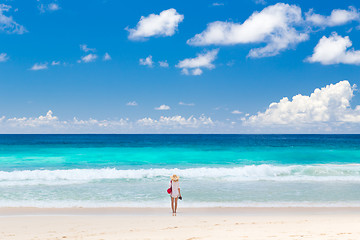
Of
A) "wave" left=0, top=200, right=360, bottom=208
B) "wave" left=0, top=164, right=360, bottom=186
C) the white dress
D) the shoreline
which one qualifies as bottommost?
the shoreline

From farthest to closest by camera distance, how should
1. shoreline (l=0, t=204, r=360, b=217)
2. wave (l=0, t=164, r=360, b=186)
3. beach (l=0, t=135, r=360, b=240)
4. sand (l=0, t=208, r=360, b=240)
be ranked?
wave (l=0, t=164, r=360, b=186) < shoreline (l=0, t=204, r=360, b=217) < beach (l=0, t=135, r=360, b=240) < sand (l=0, t=208, r=360, b=240)

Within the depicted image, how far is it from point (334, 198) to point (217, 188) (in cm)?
516

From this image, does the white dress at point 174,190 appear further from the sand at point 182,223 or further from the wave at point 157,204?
the wave at point 157,204

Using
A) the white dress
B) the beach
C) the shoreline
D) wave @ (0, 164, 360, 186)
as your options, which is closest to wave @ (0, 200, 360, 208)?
the beach

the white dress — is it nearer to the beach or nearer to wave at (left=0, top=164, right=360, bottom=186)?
the beach

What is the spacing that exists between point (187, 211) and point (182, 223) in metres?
1.94

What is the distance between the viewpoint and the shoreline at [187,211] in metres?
10.7

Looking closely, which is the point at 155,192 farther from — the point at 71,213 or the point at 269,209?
the point at 269,209

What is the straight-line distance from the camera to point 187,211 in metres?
11.2

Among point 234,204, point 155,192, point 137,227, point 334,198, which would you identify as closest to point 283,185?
point 334,198

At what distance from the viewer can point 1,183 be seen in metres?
16.7

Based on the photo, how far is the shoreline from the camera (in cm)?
1073

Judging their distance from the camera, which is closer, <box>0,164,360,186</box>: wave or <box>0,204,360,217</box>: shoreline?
<box>0,204,360,217</box>: shoreline

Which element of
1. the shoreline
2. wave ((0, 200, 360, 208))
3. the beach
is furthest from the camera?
wave ((0, 200, 360, 208))
